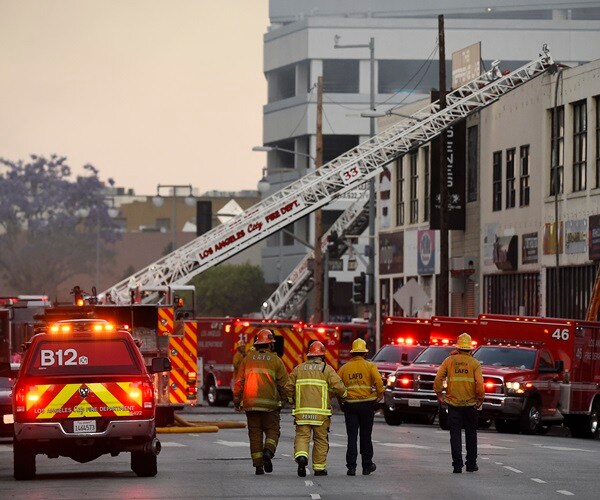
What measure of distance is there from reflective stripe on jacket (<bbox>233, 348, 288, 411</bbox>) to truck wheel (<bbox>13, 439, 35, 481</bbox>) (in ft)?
8.45

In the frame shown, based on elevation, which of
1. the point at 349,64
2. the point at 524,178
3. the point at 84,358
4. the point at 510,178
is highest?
the point at 349,64

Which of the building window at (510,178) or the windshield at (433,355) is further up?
the building window at (510,178)

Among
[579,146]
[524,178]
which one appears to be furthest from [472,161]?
[579,146]

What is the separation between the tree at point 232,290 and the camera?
117938mm

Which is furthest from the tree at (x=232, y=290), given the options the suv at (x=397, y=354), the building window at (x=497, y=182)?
the suv at (x=397, y=354)

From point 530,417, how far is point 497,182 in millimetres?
23278

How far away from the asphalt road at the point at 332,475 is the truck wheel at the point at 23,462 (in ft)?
0.56

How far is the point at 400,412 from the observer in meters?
40.0

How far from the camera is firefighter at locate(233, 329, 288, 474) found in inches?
909

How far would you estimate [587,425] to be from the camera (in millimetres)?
38094

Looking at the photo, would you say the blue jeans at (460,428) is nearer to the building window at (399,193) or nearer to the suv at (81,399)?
the suv at (81,399)

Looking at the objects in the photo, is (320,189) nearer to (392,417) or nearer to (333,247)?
(333,247)

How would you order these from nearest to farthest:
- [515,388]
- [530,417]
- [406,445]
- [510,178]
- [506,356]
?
[406,445]
[515,388]
[530,417]
[506,356]
[510,178]

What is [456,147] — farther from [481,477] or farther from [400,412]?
[481,477]
